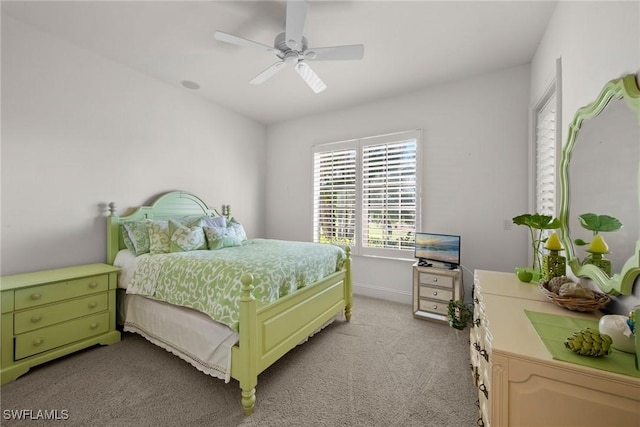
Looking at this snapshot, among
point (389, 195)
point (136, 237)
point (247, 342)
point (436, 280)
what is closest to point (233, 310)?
point (247, 342)

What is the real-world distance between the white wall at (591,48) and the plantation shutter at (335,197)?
239 centimetres

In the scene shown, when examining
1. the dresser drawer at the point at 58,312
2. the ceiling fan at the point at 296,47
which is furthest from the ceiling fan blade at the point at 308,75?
the dresser drawer at the point at 58,312

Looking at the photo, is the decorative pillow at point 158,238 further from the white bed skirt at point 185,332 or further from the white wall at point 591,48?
the white wall at point 591,48

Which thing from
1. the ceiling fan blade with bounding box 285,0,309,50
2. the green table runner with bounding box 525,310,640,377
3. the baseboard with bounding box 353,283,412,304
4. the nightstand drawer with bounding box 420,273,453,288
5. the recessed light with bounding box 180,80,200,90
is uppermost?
the recessed light with bounding box 180,80,200,90

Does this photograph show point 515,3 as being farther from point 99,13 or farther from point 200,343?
point 200,343

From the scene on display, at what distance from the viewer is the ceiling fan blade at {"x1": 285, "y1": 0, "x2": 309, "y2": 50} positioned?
5.57 feet

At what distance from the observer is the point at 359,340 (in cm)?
255

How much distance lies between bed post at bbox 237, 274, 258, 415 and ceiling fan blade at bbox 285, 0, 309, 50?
178 centimetres

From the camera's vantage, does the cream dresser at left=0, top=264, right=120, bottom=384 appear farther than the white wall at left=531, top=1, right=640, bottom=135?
Yes

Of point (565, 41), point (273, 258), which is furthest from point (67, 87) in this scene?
point (565, 41)

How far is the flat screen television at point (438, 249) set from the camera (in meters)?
2.96

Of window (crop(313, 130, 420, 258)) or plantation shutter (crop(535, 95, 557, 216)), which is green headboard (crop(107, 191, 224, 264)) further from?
plantation shutter (crop(535, 95, 557, 216))

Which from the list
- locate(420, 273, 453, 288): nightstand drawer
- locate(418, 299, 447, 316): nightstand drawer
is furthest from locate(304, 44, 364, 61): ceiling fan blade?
locate(418, 299, 447, 316): nightstand drawer

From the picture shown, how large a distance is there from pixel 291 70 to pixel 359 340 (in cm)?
304
